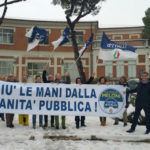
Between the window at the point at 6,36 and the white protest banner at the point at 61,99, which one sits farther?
the window at the point at 6,36

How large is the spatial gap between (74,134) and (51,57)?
828 inches

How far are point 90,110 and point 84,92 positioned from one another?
0.64 m

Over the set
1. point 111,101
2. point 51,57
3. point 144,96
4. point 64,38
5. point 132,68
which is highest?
point 51,57

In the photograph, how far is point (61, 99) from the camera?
792 centimetres

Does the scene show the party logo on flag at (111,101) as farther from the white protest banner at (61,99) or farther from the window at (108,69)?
the window at (108,69)

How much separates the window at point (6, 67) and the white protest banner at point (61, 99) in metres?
19.2

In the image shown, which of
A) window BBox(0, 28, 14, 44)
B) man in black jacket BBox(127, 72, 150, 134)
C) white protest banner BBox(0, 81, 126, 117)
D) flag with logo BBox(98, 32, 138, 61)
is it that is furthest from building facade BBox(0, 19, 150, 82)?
man in black jacket BBox(127, 72, 150, 134)

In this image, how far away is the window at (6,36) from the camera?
27.2 metres

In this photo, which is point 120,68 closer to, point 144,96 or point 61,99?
point 61,99

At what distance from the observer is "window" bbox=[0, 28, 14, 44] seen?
27.2 meters

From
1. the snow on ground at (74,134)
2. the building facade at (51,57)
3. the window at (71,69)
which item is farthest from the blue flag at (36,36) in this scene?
the window at (71,69)

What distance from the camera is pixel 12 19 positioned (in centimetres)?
2720

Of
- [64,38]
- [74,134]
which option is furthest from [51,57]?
[74,134]

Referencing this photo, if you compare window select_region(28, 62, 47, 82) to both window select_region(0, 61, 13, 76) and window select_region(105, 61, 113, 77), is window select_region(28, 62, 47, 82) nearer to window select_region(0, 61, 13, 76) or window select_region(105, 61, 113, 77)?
window select_region(0, 61, 13, 76)
